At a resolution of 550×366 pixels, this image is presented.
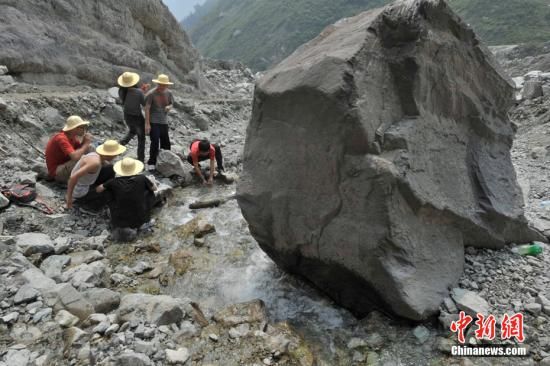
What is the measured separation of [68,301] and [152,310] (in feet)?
2.84

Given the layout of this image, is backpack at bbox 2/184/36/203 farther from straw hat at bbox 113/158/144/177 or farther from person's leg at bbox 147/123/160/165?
person's leg at bbox 147/123/160/165

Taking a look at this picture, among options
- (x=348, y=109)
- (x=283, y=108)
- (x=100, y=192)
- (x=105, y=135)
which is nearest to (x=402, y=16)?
(x=348, y=109)

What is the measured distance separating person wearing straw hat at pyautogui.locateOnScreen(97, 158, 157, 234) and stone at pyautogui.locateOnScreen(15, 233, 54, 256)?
1.00 meters

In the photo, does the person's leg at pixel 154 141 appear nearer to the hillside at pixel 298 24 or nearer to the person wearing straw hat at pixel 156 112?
the person wearing straw hat at pixel 156 112

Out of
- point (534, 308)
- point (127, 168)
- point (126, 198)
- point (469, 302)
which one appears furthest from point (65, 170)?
point (534, 308)

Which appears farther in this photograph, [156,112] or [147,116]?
[156,112]

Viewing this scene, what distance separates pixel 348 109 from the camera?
3811 millimetres

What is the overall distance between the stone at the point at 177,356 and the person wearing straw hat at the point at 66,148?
4199mm

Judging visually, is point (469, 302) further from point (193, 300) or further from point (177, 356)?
point (193, 300)

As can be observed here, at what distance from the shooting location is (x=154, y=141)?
8.59 meters

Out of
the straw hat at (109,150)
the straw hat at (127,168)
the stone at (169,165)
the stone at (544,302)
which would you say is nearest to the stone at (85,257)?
the straw hat at (127,168)

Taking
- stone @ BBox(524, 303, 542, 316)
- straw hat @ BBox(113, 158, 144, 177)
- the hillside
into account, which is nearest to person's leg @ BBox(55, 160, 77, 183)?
straw hat @ BBox(113, 158, 144, 177)

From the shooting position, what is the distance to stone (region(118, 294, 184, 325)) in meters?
4.07

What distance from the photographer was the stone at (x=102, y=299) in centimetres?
427
